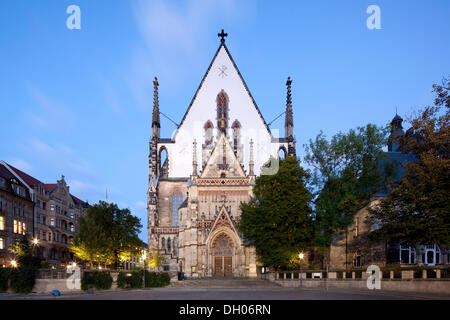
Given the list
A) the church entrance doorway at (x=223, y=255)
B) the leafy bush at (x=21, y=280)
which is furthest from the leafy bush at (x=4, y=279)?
the church entrance doorway at (x=223, y=255)

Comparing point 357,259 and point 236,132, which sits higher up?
point 236,132

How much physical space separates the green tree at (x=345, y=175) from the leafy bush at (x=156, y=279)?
1336cm

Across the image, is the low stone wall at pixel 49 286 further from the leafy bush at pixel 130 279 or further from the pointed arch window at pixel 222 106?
the pointed arch window at pixel 222 106

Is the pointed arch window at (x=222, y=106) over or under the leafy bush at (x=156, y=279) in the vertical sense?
over

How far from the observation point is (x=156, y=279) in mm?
33812

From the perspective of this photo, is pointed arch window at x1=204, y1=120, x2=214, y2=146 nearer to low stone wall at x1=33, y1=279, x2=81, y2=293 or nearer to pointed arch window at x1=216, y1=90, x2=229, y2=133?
pointed arch window at x1=216, y1=90, x2=229, y2=133

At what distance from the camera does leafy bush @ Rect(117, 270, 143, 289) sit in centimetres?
3059

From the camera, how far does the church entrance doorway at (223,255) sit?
1761 inches

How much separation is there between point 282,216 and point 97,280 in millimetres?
Result: 16461

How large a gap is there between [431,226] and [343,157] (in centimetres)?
1113

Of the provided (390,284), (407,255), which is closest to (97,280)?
(390,284)

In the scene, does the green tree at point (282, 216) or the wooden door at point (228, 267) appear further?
the wooden door at point (228, 267)

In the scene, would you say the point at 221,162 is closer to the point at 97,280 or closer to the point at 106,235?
the point at 106,235

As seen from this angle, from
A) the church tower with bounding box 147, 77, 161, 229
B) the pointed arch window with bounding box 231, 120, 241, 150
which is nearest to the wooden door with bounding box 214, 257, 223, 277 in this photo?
the church tower with bounding box 147, 77, 161, 229
